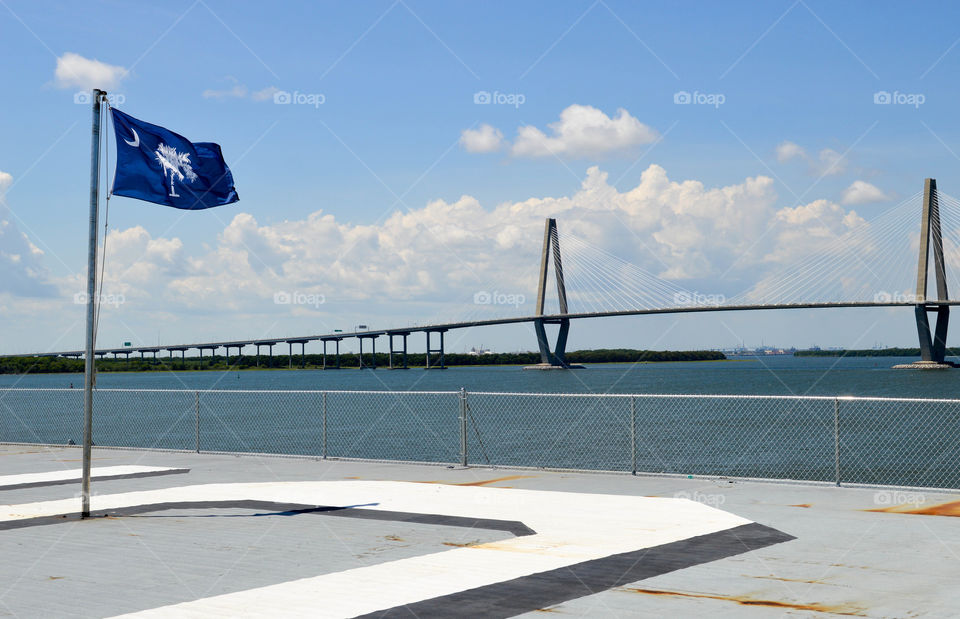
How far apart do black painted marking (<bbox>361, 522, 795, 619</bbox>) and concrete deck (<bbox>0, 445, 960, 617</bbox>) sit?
0.03 meters

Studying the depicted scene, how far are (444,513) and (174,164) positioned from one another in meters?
5.42

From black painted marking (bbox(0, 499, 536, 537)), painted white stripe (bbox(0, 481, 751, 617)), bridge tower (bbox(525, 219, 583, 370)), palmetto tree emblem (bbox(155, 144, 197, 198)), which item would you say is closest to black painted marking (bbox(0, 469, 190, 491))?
painted white stripe (bbox(0, 481, 751, 617))

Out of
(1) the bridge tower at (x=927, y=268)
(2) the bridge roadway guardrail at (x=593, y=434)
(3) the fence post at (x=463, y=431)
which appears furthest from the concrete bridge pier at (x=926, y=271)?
(3) the fence post at (x=463, y=431)

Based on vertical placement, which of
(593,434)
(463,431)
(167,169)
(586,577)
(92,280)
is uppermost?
(167,169)

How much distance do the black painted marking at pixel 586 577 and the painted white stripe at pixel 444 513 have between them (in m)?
0.17

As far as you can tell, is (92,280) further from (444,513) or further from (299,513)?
(444,513)

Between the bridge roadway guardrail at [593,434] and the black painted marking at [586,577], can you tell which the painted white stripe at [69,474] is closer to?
the bridge roadway guardrail at [593,434]

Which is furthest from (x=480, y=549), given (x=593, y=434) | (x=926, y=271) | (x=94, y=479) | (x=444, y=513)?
(x=926, y=271)

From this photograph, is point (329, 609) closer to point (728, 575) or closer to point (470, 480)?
point (728, 575)

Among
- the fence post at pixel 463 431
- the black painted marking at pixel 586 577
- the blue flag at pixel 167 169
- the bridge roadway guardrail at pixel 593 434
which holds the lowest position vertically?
the bridge roadway guardrail at pixel 593 434

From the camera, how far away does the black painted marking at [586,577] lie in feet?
24.0

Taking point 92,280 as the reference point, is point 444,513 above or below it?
below

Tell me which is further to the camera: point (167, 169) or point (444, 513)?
point (167, 169)

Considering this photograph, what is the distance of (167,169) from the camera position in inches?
490
